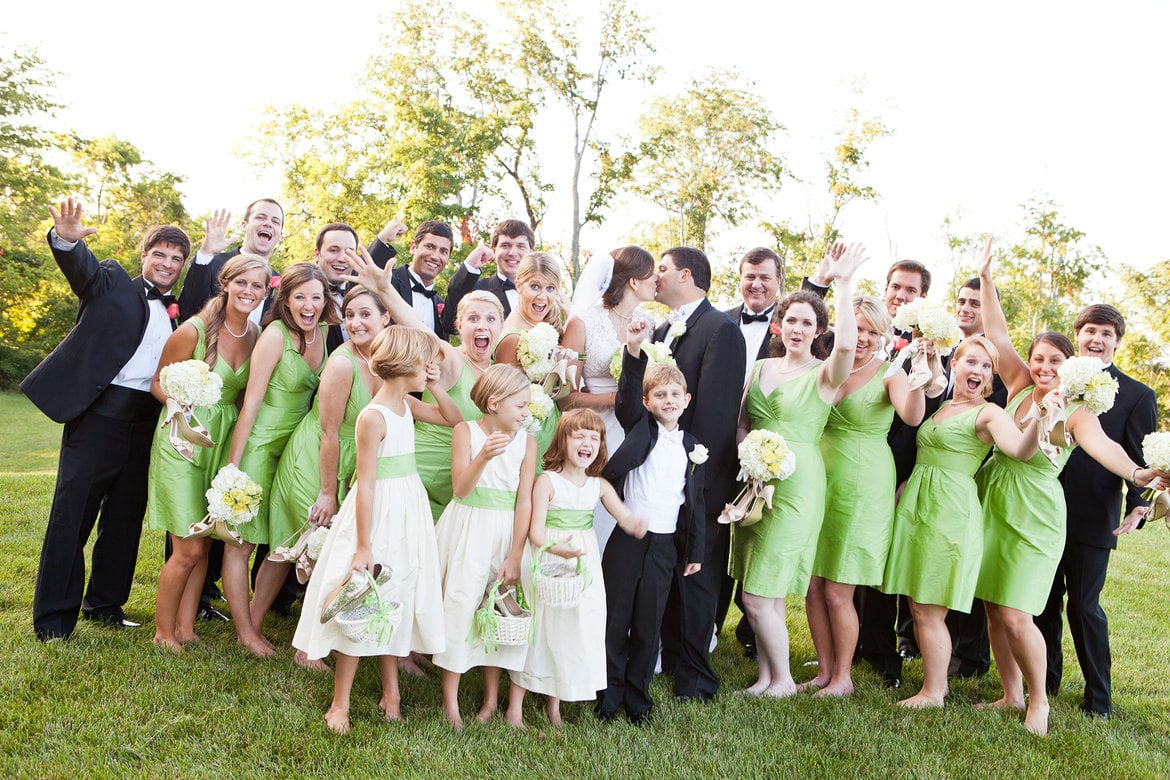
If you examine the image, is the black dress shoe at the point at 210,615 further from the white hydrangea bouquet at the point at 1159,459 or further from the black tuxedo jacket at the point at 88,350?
the white hydrangea bouquet at the point at 1159,459

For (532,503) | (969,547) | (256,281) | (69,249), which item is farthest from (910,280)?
(69,249)

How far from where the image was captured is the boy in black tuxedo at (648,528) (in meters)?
5.18

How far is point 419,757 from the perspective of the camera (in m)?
4.31

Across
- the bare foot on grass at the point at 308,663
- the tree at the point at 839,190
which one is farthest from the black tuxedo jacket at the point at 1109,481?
the tree at the point at 839,190

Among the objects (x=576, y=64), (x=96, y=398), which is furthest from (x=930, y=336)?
(x=576, y=64)

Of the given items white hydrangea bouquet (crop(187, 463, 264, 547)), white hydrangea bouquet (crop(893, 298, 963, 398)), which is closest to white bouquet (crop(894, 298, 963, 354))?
white hydrangea bouquet (crop(893, 298, 963, 398))

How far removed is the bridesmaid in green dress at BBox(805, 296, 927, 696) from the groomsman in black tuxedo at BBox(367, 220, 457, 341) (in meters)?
3.58

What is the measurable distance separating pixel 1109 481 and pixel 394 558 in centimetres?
496

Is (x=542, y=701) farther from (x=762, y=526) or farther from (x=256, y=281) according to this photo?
(x=256, y=281)

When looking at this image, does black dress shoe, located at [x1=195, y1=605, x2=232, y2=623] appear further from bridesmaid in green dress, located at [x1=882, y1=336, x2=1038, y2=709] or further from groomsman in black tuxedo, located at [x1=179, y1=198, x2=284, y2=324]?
bridesmaid in green dress, located at [x1=882, y1=336, x2=1038, y2=709]

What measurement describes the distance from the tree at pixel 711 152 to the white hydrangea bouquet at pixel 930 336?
97.7 feet

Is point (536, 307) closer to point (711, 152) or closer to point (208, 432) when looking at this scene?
point (208, 432)

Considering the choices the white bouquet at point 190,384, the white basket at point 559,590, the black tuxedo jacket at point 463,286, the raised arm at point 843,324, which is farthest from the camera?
the black tuxedo jacket at point 463,286

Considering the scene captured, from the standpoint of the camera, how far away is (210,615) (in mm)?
6684
